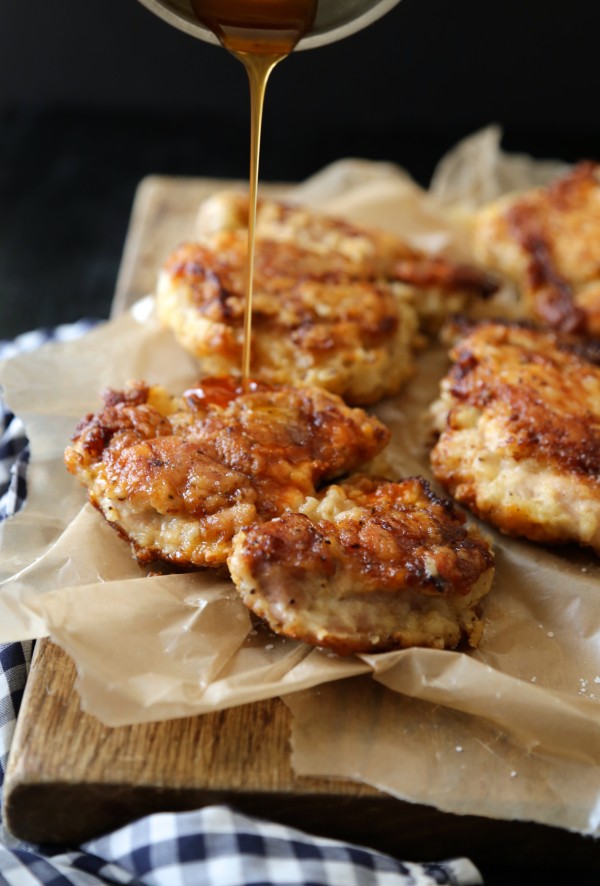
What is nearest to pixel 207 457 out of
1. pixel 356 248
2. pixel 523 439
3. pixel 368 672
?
pixel 368 672

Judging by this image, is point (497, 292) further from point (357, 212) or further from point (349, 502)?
point (349, 502)

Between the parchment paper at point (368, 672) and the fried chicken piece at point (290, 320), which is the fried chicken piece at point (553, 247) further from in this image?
the parchment paper at point (368, 672)

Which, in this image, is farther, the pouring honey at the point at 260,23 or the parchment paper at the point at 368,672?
the pouring honey at the point at 260,23

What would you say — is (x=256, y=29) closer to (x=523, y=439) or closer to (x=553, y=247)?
(x=523, y=439)

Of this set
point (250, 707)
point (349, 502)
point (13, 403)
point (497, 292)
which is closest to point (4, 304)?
point (13, 403)

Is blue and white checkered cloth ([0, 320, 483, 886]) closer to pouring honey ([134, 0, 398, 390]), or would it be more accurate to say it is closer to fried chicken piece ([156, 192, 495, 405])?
fried chicken piece ([156, 192, 495, 405])

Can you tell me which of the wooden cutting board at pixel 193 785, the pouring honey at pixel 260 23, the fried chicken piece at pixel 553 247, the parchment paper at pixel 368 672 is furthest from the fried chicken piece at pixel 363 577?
the fried chicken piece at pixel 553 247
